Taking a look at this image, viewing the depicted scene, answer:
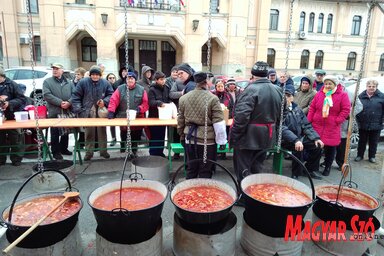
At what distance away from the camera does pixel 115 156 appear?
20.2ft

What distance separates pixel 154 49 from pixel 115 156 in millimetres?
19821

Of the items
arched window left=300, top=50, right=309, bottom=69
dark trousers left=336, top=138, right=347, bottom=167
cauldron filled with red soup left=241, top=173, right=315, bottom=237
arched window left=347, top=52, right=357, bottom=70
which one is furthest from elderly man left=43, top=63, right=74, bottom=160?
arched window left=347, top=52, right=357, bottom=70

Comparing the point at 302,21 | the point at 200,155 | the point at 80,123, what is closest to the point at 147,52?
the point at 302,21

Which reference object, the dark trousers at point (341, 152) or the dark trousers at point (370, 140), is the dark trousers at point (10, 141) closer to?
the dark trousers at point (341, 152)

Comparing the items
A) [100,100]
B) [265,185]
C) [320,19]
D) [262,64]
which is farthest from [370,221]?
Answer: [320,19]

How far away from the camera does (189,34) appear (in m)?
21.2

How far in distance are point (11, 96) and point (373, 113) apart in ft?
24.4

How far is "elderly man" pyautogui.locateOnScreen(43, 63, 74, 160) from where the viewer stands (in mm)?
5488

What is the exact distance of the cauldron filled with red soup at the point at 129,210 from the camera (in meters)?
2.22

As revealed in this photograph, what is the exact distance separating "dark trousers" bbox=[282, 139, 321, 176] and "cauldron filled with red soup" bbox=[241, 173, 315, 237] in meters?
2.09

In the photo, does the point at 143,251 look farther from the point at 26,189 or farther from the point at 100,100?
the point at 100,100

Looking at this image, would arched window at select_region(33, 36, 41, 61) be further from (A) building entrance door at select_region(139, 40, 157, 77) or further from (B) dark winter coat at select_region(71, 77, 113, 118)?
(B) dark winter coat at select_region(71, 77, 113, 118)

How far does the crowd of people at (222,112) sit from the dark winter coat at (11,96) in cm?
2

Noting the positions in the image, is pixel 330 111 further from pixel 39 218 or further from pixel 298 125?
Answer: pixel 39 218
